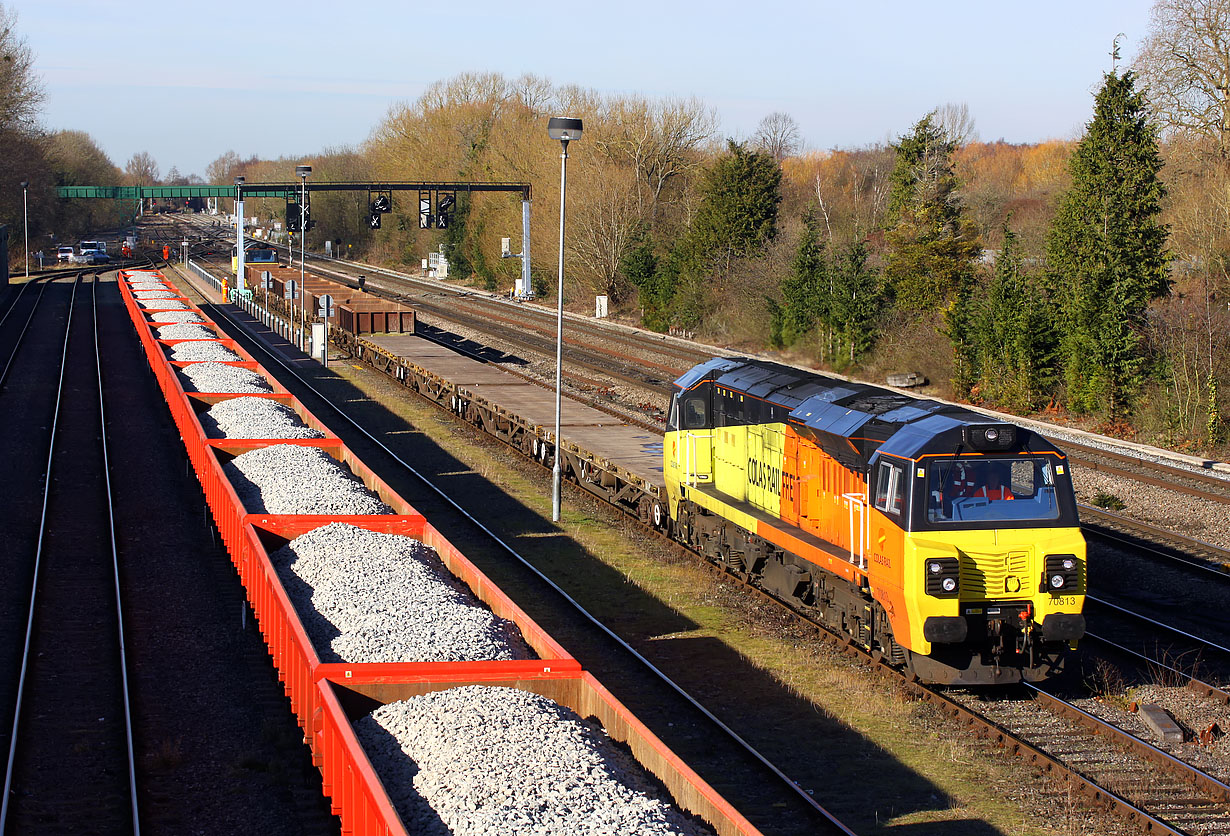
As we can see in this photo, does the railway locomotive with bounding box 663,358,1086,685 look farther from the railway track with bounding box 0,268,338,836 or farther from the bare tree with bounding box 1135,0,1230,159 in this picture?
the bare tree with bounding box 1135,0,1230,159

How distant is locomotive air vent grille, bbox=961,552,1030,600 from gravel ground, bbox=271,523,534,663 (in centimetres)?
478

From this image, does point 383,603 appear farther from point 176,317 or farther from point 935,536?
point 176,317

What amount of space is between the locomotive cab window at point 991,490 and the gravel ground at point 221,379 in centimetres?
1816

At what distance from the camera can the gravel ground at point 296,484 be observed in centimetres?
1611

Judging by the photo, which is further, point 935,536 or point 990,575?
point 990,575

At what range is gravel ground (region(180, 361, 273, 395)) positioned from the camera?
2604 centimetres

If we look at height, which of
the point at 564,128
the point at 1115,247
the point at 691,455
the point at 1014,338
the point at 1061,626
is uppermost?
the point at 564,128

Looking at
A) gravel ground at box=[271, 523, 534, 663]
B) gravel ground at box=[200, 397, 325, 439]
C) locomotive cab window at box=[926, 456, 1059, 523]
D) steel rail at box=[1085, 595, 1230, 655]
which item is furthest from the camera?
gravel ground at box=[200, 397, 325, 439]

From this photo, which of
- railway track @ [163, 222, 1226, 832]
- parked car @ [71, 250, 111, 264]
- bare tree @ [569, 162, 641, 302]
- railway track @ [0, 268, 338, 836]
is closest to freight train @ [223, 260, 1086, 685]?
railway track @ [163, 222, 1226, 832]

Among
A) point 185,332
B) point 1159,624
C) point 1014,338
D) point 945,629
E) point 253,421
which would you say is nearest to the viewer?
point 945,629

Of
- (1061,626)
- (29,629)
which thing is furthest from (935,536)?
(29,629)

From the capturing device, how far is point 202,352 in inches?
1252

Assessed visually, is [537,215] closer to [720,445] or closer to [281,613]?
[720,445]

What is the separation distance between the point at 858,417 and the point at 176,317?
35.0m
